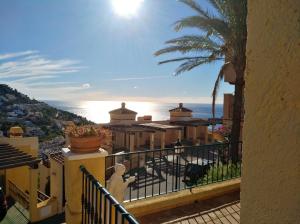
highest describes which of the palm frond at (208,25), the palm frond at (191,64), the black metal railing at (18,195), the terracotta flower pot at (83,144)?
the palm frond at (208,25)

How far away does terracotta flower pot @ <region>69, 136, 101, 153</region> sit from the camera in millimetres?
3846

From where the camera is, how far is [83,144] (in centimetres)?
385

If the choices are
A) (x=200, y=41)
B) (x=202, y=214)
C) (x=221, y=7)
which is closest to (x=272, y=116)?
(x=202, y=214)

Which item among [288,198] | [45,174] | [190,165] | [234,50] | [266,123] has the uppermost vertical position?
[234,50]

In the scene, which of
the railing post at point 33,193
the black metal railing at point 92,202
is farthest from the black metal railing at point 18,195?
the black metal railing at point 92,202

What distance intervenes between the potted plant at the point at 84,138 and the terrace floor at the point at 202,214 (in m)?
1.72

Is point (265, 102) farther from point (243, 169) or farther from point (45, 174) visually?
point (45, 174)

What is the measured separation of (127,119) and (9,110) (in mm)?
33852

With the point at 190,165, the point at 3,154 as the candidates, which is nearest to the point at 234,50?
the point at 190,165

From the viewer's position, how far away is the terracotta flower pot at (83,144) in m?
3.85

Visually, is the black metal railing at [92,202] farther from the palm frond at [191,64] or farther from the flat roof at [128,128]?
the flat roof at [128,128]

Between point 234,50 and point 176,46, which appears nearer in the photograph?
point 234,50

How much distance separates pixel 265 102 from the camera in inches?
34.8

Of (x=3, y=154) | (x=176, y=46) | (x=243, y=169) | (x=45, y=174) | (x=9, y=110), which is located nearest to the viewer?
(x=243, y=169)
